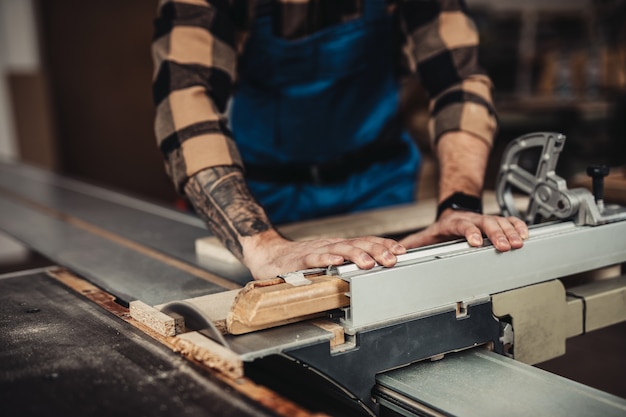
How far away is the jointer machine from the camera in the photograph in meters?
0.71

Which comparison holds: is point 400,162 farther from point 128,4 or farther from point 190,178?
point 128,4

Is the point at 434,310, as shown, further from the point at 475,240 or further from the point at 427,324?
the point at 475,240

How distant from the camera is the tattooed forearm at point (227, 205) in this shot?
108 cm

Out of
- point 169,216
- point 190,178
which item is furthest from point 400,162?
point 190,178

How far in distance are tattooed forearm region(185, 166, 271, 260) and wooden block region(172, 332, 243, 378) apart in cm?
34

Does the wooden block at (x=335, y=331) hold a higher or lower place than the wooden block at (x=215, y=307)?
lower

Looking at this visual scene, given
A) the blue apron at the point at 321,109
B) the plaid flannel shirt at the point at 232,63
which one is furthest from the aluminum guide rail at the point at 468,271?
the blue apron at the point at 321,109

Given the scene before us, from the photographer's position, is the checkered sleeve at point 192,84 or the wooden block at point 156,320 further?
the checkered sleeve at point 192,84

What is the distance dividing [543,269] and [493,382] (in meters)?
0.24

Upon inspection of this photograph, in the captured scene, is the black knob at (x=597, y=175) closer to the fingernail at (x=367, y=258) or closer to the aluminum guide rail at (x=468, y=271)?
the aluminum guide rail at (x=468, y=271)

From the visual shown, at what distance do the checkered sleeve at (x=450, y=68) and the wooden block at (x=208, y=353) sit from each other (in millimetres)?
836

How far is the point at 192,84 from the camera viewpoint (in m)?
1.21

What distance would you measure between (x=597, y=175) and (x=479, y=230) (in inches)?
8.5

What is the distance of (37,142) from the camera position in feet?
15.9
